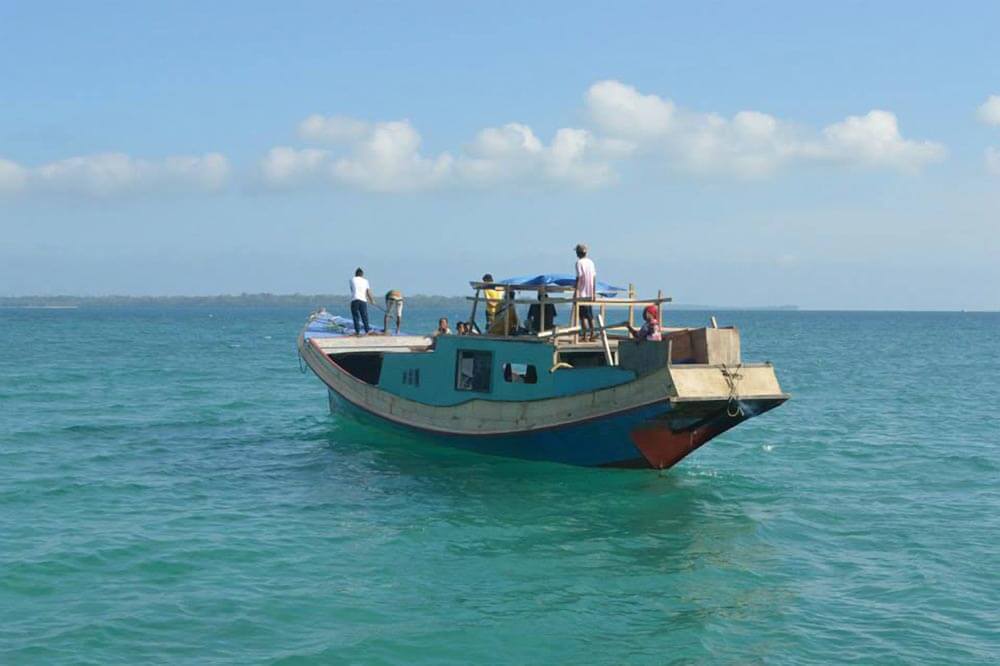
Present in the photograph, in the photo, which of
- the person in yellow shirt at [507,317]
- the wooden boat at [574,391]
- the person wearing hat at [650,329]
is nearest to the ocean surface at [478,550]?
the wooden boat at [574,391]

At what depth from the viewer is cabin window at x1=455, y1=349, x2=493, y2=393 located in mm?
21625

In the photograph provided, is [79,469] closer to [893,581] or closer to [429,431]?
[429,431]

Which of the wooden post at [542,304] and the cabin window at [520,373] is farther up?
the wooden post at [542,304]

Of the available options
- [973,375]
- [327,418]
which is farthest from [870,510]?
[973,375]

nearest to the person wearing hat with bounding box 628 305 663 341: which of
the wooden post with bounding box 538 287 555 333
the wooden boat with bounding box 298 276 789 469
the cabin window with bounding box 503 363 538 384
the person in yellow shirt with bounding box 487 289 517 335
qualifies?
the wooden boat with bounding box 298 276 789 469

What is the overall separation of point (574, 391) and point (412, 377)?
4.94 m

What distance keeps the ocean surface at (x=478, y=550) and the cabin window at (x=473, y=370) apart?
155 centimetres

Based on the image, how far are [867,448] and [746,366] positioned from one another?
10.2m

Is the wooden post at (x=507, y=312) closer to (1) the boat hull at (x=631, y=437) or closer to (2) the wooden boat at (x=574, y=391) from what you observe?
(2) the wooden boat at (x=574, y=391)

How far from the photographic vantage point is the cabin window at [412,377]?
2344 cm

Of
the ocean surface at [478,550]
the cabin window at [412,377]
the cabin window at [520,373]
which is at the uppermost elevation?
the cabin window at [520,373]

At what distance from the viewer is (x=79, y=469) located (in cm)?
2212

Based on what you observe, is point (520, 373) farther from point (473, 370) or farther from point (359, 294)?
point (359, 294)

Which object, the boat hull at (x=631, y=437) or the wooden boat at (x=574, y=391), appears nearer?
the wooden boat at (x=574, y=391)
